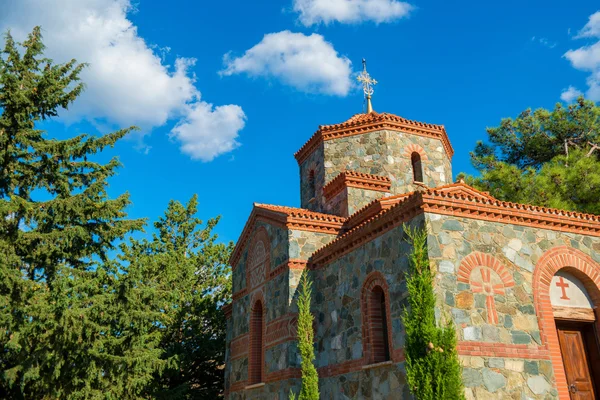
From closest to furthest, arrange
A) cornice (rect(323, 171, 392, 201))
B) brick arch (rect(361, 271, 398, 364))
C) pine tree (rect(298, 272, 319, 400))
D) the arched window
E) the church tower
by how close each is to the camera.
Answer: brick arch (rect(361, 271, 398, 364)), pine tree (rect(298, 272, 319, 400)), cornice (rect(323, 171, 392, 201)), the church tower, the arched window

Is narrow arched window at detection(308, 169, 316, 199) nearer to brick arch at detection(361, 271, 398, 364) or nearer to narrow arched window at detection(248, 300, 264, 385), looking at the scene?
narrow arched window at detection(248, 300, 264, 385)

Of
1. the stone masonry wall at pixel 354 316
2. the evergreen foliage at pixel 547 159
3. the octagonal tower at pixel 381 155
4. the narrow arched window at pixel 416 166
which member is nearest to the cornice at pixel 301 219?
the stone masonry wall at pixel 354 316

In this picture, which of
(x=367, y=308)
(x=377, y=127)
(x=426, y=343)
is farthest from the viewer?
(x=377, y=127)

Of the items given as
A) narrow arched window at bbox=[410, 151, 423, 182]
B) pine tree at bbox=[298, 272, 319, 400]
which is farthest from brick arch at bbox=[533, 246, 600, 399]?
narrow arched window at bbox=[410, 151, 423, 182]

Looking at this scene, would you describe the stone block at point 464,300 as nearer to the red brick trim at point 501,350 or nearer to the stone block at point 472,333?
the stone block at point 472,333

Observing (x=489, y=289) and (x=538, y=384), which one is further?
(x=489, y=289)

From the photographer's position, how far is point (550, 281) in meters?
11.3

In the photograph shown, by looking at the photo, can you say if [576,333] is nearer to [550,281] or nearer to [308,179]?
[550,281]

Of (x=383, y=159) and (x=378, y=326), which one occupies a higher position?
(x=383, y=159)

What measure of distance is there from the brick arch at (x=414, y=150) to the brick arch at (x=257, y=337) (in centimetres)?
726

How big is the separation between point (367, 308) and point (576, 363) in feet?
15.2

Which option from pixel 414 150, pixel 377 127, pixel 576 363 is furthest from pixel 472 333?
pixel 377 127

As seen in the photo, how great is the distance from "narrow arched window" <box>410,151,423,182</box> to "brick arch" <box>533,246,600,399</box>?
700cm

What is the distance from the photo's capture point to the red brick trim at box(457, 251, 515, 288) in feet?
34.3
